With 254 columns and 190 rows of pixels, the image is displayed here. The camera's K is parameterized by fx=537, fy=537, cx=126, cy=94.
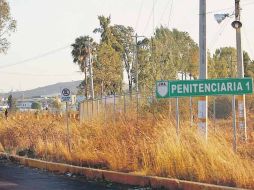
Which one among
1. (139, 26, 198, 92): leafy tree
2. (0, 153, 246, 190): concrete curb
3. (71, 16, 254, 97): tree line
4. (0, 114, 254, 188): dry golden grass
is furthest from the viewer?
(71, 16, 254, 97): tree line

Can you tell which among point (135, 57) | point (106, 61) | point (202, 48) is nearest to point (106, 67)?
point (106, 61)

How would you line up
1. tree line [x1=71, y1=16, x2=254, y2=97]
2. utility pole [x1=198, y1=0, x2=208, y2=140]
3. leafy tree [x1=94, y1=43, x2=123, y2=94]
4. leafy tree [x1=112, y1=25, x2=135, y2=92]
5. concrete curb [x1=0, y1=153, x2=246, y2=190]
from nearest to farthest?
concrete curb [x1=0, y1=153, x2=246, y2=190]
utility pole [x1=198, y1=0, x2=208, y2=140]
tree line [x1=71, y1=16, x2=254, y2=97]
leafy tree [x1=94, y1=43, x2=123, y2=94]
leafy tree [x1=112, y1=25, x2=135, y2=92]

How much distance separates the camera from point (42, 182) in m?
12.3

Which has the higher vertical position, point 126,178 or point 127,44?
point 127,44

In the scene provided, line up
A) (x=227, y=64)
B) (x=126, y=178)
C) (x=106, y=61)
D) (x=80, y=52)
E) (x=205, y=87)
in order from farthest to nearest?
(x=227, y=64) → (x=80, y=52) → (x=106, y=61) → (x=205, y=87) → (x=126, y=178)

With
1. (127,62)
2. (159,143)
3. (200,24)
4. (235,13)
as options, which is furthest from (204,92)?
(127,62)

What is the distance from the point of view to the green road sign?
37.0 feet

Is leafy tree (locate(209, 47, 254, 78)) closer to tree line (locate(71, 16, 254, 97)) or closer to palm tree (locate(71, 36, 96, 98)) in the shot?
tree line (locate(71, 16, 254, 97))

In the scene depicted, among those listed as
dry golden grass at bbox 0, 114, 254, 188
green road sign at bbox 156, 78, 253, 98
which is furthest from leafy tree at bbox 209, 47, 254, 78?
green road sign at bbox 156, 78, 253, 98

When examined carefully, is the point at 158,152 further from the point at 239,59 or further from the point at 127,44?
the point at 127,44

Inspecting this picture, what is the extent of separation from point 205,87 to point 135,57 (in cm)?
4542

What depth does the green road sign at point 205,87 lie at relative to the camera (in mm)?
11281

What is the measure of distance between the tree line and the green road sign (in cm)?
3683

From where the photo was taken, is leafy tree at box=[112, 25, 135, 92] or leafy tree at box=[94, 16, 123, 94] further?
leafy tree at box=[112, 25, 135, 92]
